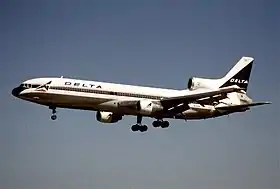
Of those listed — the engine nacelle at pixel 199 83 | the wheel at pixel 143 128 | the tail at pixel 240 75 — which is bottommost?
the wheel at pixel 143 128

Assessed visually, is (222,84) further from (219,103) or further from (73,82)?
(73,82)

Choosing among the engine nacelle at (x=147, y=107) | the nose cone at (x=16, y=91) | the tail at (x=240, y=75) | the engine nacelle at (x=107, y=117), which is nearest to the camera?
the nose cone at (x=16, y=91)

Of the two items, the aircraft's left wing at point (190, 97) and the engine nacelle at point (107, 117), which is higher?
the aircraft's left wing at point (190, 97)

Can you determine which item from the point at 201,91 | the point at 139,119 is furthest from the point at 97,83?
the point at 201,91

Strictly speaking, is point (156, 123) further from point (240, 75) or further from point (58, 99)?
point (58, 99)

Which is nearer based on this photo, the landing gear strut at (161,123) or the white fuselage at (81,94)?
the white fuselage at (81,94)

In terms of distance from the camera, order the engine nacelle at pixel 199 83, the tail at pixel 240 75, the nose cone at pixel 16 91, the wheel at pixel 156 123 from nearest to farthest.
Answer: the nose cone at pixel 16 91
the engine nacelle at pixel 199 83
the wheel at pixel 156 123
the tail at pixel 240 75

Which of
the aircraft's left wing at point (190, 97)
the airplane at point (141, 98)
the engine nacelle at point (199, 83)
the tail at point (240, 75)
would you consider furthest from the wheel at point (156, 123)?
the tail at point (240, 75)

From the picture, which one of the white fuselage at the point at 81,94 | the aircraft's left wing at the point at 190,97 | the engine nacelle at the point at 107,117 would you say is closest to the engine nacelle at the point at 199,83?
the aircraft's left wing at the point at 190,97

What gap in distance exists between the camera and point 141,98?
2598 cm

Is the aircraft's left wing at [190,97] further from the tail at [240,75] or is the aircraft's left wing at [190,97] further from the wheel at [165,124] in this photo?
the tail at [240,75]

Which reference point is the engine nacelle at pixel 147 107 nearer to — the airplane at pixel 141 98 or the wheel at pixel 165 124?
the airplane at pixel 141 98

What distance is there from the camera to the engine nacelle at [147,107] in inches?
985

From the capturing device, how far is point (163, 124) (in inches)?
1069
